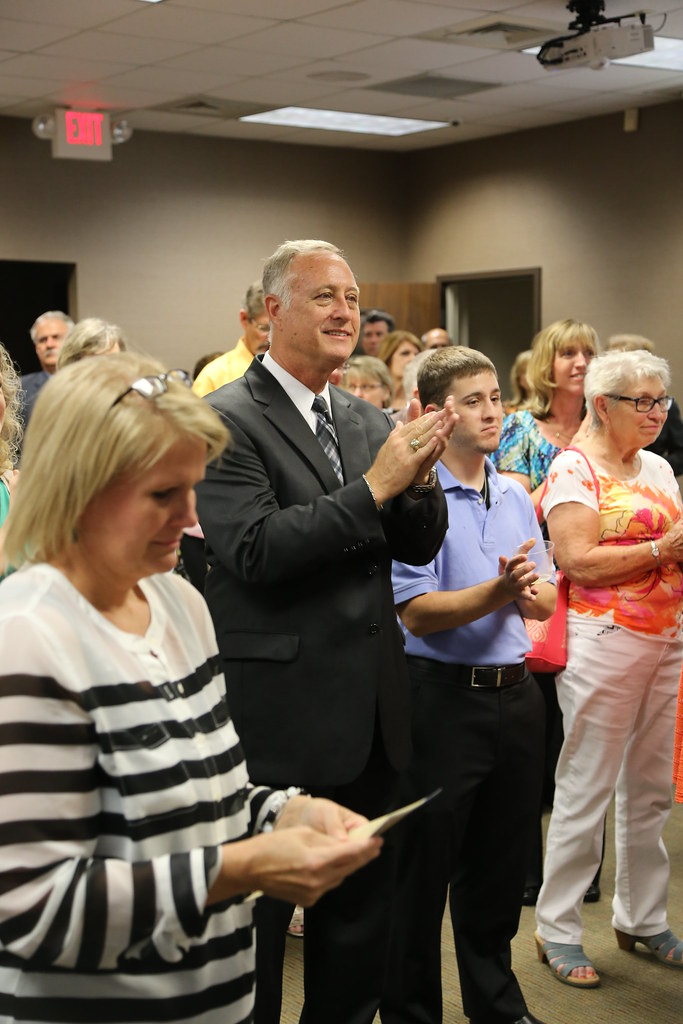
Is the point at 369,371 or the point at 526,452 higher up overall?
the point at 369,371

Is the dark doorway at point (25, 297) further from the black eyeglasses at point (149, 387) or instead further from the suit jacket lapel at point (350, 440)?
the black eyeglasses at point (149, 387)

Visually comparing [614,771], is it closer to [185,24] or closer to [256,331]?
[256,331]

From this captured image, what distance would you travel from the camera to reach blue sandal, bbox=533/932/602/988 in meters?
3.15

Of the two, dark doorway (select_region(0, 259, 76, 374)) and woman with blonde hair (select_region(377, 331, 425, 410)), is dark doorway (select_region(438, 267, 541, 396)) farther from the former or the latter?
woman with blonde hair (select_region(377, 331, 425, 410))

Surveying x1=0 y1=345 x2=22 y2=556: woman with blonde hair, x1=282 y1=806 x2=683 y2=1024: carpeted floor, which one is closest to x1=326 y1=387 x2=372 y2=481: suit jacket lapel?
x1=0 y1=345 x2=22 y2=556: woman with blonde hair

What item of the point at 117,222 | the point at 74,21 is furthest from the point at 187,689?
the point at 117,222

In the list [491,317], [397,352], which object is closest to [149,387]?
[397,352]

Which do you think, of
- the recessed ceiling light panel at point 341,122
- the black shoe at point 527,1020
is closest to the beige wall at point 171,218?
the recessed ceiling light panel at point 341,122

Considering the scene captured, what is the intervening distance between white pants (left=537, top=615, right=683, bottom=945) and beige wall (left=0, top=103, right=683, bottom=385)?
17.7ft

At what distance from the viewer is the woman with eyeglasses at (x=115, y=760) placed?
1.24 metres

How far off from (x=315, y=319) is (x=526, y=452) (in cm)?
206

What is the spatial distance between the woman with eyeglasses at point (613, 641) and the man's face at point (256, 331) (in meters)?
1.37

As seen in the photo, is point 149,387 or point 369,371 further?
point 369,371

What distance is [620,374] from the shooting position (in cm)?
320
